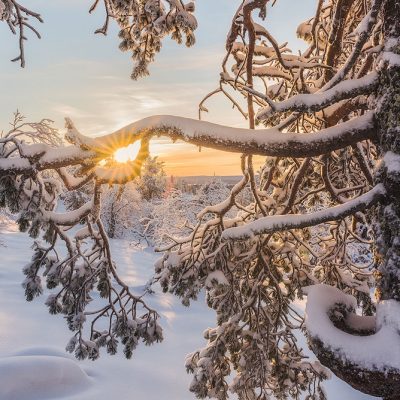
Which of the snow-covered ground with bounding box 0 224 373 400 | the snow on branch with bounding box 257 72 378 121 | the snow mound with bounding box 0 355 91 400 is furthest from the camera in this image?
the snow-covered ground with bounding box 0 224 373 400

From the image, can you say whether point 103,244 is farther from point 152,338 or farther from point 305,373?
point 305,373

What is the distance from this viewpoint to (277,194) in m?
4.19

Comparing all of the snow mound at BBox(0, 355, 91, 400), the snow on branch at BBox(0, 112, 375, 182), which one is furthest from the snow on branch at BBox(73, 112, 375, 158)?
the snow mound at BBox(0, 355, 91, 400)

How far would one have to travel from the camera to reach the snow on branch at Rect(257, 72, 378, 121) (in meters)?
1.85

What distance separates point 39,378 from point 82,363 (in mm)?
2116

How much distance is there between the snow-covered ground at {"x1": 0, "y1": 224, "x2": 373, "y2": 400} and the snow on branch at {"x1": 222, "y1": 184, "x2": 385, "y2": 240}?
7.04 m

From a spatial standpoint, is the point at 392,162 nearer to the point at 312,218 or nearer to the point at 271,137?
the point at 312,218

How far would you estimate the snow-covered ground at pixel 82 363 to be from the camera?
7.57 m

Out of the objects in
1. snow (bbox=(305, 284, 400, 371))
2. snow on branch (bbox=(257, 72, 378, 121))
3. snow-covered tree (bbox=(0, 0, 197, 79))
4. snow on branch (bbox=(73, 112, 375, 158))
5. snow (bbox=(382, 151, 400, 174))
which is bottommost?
snow (bbox=(305, 284, 400, 371))

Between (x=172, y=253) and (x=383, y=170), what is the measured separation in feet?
8.19

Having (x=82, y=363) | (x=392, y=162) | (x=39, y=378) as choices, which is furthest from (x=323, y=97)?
(x=82, y=363)

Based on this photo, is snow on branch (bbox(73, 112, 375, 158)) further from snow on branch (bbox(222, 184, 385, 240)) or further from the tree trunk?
snow on branch (bbox(222, 184, 385, 240))

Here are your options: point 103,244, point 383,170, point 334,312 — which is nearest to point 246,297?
point 103,244

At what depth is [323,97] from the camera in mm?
1882
